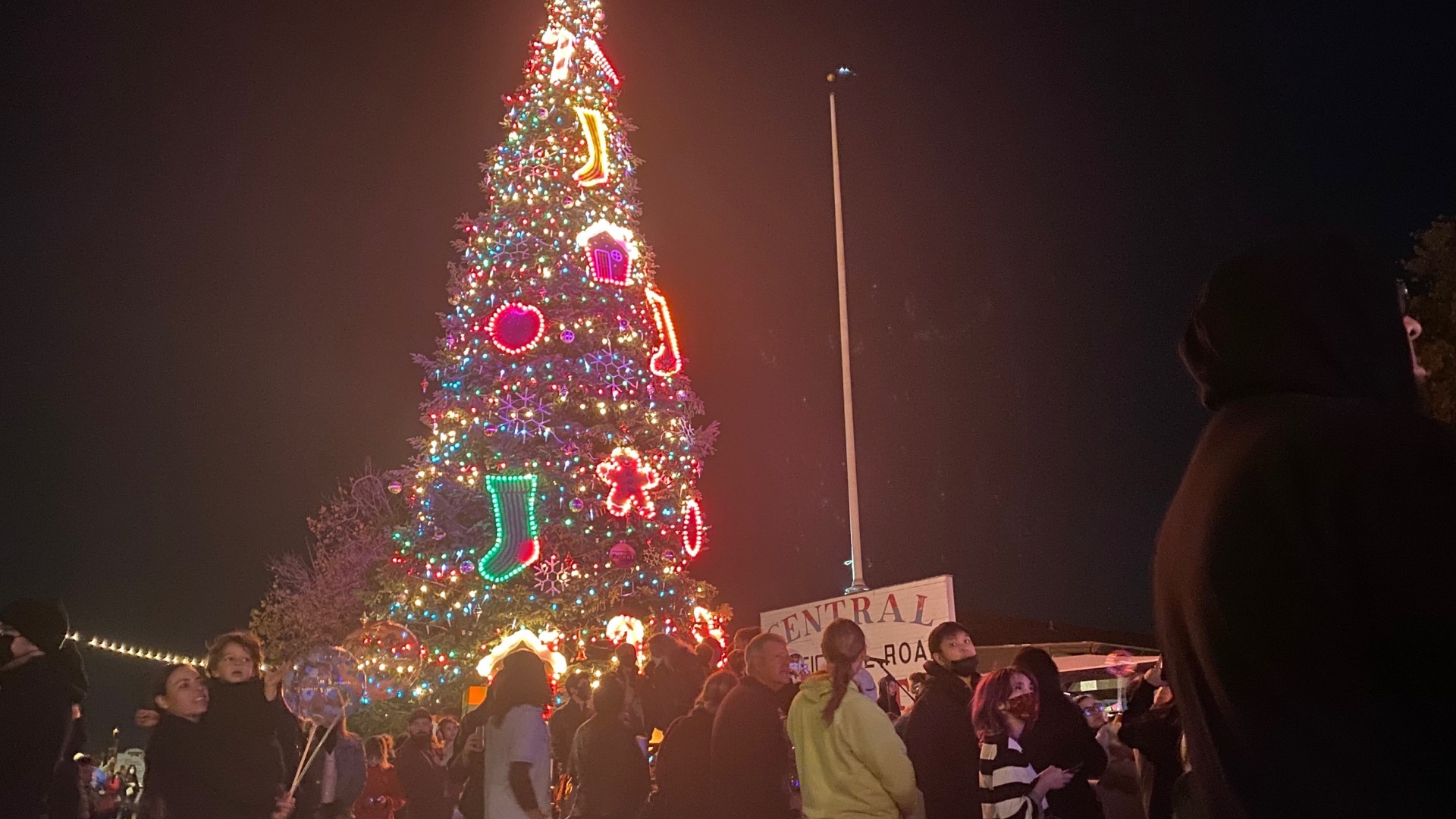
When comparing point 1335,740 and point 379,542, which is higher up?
point 379,542

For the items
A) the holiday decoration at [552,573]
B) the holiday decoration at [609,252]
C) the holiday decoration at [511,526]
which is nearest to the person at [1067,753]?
the holiday decoration at [552,573]

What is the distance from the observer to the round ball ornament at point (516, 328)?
20047 millimetres

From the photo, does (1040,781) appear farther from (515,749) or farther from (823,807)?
(515,749)

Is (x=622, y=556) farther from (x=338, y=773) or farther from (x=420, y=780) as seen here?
(x=338, y=773)

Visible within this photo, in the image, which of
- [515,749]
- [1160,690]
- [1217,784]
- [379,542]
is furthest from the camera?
[379,542]

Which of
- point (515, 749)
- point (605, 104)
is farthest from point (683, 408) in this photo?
point (515, 749)

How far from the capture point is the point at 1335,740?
1538mm

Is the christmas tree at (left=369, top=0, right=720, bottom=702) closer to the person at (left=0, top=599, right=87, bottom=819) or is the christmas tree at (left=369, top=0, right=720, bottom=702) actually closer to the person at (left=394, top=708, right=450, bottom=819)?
the person at (left=394, top=708, right=450, bottom=819)

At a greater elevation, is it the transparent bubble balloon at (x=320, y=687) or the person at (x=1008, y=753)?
the transparent bubble balloon at (x=320, y=687)

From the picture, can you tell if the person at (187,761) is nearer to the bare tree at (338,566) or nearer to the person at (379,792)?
the person at (379,792)

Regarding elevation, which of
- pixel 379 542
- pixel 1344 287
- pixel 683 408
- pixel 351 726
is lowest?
pixel 351 726

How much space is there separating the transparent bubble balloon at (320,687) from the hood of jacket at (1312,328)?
6360 mm

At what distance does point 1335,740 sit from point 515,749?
17.9ft

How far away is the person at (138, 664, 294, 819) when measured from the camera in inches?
216
